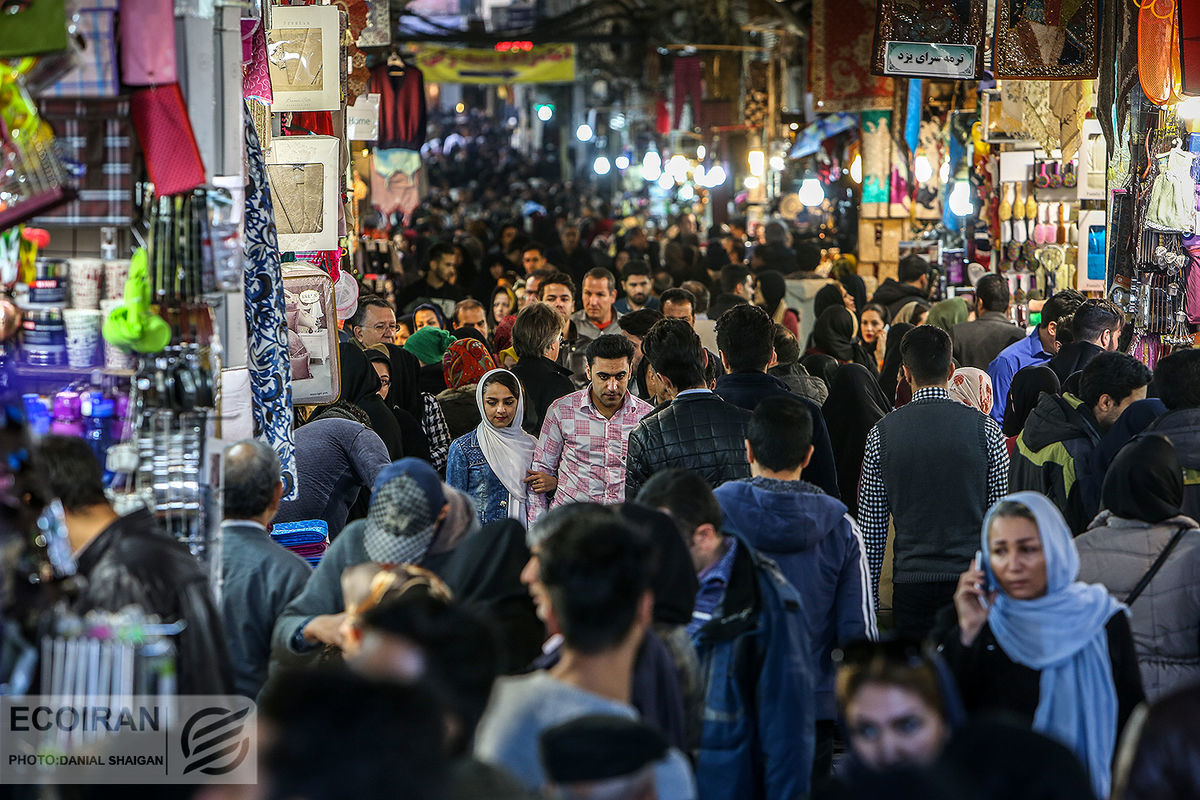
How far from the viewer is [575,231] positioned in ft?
47.6

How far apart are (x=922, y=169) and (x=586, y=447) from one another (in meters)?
9.69

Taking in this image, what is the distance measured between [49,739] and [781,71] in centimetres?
1952

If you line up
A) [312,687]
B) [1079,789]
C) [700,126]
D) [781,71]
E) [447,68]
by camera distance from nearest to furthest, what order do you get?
1. [312,687]
2. [1079,789]
3. [781,71]
4. [700,126]
5. [447,68]

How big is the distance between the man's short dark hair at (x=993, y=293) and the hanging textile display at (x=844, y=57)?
17.6 ft

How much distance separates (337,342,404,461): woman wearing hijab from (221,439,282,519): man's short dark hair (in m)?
2.51

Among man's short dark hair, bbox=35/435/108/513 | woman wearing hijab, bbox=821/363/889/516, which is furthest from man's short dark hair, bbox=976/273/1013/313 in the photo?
man's short dark hair, bbox=35/435/108/513

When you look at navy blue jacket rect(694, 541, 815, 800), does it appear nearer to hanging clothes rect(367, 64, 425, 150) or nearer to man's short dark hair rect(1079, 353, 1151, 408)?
man's short dark hair rect(1079, 353, 1151, 408)

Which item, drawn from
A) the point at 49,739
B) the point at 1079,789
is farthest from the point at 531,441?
the point at 1079,789

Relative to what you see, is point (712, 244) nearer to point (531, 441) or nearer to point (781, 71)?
point (781, 71)

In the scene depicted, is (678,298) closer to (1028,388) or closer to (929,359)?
(1028,388)

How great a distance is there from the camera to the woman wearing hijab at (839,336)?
873 centimetres

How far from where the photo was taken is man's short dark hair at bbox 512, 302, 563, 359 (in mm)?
7117

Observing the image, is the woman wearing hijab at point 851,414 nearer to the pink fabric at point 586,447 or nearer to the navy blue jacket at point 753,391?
the navy blue jacket at point 753,391

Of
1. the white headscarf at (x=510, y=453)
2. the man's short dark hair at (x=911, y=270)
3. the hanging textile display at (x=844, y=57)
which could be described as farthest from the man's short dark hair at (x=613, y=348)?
the hanging textile display at (x=844, y=57)
